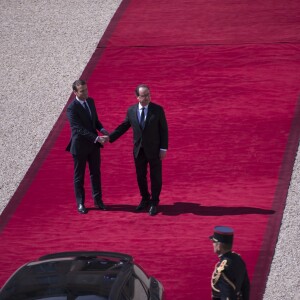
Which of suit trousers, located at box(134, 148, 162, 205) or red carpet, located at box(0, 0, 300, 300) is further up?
suit trousers, located at box(134, 148, 162, 205)

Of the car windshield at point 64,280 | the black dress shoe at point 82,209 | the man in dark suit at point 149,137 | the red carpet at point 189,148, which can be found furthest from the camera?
the black dress shoe at point 82,209

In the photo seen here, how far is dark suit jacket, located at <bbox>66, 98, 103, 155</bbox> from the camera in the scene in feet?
41.1

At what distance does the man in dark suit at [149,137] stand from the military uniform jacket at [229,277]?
12.7 ft

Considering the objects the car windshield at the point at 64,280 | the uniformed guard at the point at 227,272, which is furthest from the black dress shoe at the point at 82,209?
the uniformed guard at the point at 227,272

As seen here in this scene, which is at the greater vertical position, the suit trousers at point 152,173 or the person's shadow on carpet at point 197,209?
the suit trousers at point 152,173

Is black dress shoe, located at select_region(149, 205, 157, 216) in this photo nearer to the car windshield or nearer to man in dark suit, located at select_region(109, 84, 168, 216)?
man in dark suit, located at select_region(109, 84, 168, 216)

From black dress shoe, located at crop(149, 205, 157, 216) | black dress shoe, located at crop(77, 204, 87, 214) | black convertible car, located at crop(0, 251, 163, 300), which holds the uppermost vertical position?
black convertible car, located at crop(0, 251, 163, 300)

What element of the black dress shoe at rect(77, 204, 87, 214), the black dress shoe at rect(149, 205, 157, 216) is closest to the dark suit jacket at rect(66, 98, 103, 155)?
the black dress shoe at rect(77, 204, 87, 214)

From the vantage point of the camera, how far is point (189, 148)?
1423 cm

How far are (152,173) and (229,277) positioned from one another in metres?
4.05

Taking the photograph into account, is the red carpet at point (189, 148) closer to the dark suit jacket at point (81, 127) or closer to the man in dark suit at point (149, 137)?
the man in dark suit at point (149, 137)

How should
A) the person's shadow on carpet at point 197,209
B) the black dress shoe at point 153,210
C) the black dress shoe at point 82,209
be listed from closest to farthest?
the person's shadow on carpet at point 197,209
the black dress shoe at point 153,210
the black dress shoe at point 82,209

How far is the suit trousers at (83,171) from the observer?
41.8 feet

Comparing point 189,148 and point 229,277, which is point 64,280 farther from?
point 189,148
